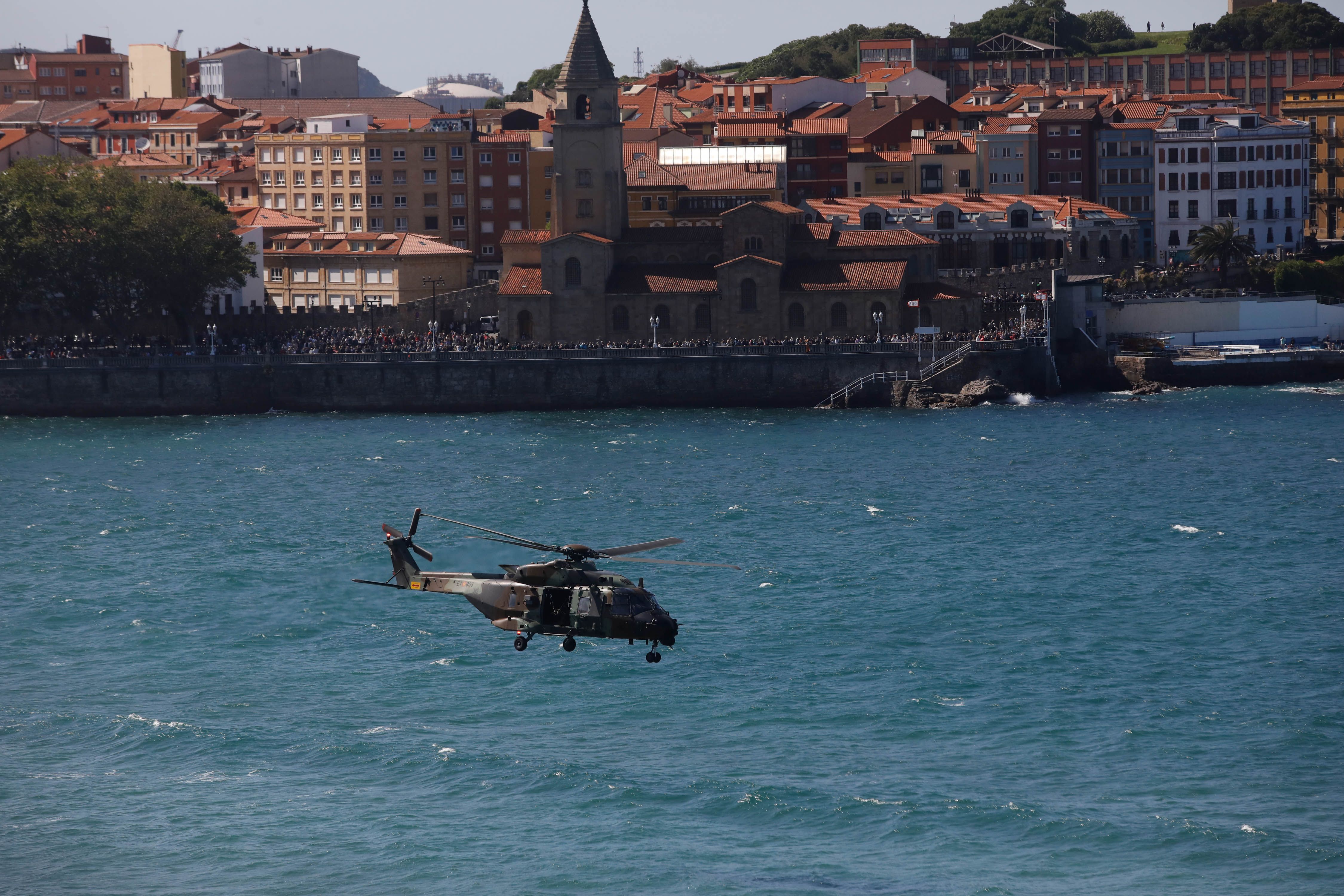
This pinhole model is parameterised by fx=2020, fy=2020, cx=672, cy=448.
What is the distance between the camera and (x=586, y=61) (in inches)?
4186

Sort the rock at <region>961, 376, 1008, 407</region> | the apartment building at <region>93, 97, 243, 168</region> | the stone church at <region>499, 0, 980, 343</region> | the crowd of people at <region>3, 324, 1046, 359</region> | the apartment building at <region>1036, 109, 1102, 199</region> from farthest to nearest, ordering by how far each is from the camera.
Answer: the apartment building at <region>93, 97, 243, 168</region>, the apartment building at <region>1036, 109, 1102, 199</region>, the stone church at <region>499, 0, 980, 343</region>, the crowd of people at <region>3, 324, 1046, 359</region>, the rock at <region>961, 376, 1008, 407</region>

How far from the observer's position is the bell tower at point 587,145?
10619 cm

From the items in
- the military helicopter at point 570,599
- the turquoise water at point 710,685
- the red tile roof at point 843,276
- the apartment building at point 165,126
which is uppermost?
the apartment building at point 165,126

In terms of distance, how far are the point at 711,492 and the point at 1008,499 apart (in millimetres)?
11288

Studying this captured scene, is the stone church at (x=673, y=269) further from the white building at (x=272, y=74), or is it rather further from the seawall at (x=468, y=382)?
the white building at (x=272, y=74)

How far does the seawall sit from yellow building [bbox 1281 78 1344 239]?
4506 cm

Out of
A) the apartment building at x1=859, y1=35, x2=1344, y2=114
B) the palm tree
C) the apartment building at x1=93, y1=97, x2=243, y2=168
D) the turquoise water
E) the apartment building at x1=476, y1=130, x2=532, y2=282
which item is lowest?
the turquoise water

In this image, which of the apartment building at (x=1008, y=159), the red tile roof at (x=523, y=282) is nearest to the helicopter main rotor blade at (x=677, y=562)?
the red tile roof at (x=523, y=282)

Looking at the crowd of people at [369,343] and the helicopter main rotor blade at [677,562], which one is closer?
the helicopter main rotor blade at [677,562]

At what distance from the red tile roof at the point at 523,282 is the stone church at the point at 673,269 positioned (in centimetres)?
8

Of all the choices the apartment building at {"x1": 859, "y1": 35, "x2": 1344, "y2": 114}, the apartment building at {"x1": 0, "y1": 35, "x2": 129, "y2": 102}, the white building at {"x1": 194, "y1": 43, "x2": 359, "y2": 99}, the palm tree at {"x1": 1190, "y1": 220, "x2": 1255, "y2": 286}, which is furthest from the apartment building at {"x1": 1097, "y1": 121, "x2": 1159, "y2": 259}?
the apartment building at {"x1": 0, "y1": 35, "x2": 129, "y2": 102}

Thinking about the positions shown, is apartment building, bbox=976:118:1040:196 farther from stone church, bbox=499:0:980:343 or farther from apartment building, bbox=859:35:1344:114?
apartment building, bbox=859:35:1344:114

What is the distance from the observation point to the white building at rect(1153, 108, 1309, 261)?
403 ft

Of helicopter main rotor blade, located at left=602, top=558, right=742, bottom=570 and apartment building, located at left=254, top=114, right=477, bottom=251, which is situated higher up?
apartment building, located at left=254, top=114, right=477, bottom=251
